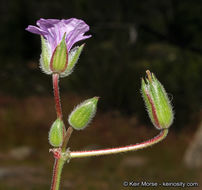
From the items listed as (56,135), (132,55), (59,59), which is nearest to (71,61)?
(59,59)

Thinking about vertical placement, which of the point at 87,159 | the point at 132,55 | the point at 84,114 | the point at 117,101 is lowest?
the point at 84,114

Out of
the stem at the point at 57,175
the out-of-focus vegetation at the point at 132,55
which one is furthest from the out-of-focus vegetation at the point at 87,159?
the stem at the point at 57,175

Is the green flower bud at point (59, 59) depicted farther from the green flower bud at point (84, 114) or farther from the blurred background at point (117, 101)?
the blurred background at point (117, 101)

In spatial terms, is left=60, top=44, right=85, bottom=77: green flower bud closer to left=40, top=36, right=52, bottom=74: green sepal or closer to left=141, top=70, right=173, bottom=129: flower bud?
left=40, top=36, right=52, bottom=74: green sepal

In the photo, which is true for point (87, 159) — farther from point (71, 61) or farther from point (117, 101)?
point (71, 61)

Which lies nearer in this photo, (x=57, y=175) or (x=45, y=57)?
(x=57, y=175)
